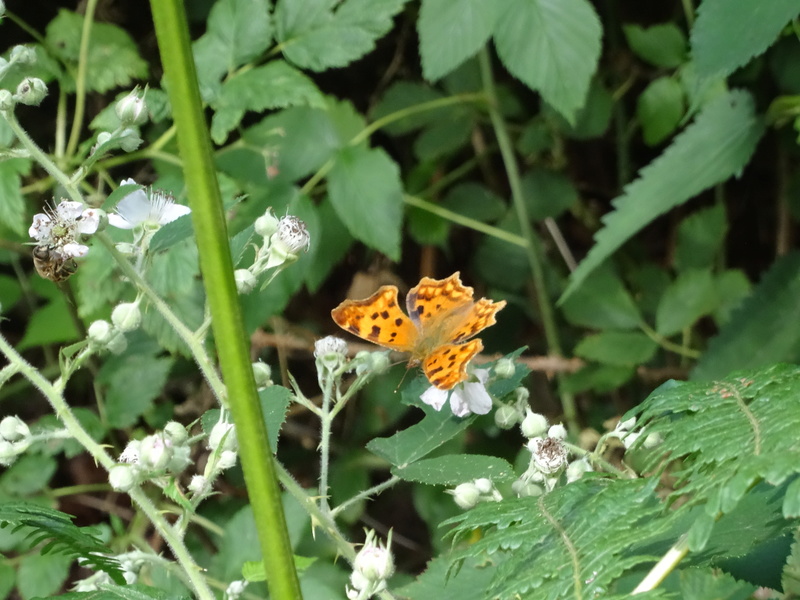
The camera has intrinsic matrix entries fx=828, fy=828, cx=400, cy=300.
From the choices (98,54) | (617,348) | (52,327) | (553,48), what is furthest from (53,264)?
(617,348)

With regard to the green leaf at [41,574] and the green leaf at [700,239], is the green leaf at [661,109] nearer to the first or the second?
the green leaf at [700,239]

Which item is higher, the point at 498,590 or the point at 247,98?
the point at 247,98

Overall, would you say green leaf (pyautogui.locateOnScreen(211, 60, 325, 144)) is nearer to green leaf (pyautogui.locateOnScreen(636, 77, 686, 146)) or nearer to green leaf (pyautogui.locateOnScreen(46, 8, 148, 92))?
green leaf (pyautogui.locateOnScreen(46, 8, 148, 92))

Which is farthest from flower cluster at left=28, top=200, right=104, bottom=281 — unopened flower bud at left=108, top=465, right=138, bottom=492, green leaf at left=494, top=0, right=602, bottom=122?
green leaf at left=494, top=0, right=602, bottom=122

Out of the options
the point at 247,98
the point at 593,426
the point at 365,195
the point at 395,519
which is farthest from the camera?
the point at 395,519

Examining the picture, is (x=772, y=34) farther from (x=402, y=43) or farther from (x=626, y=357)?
(x=402, y=43)

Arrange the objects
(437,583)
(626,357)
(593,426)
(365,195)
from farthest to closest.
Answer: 1. (593,426)
2. (626,357)
3. (365,195)
4. (437,583)

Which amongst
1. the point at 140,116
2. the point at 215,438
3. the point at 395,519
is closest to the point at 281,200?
the point at 140,116
